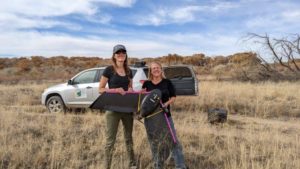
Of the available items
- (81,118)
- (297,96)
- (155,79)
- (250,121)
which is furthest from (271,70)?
(155,79)

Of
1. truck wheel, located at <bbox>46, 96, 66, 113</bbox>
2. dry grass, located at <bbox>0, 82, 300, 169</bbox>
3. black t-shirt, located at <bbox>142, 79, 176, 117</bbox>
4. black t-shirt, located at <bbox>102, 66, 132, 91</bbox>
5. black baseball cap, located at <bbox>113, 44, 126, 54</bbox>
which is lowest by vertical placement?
dry grass, located at <bbox>0, 82, 300, 169</bbox>

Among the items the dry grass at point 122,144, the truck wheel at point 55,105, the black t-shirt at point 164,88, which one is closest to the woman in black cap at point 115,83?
the black t-shirt at point 164,88

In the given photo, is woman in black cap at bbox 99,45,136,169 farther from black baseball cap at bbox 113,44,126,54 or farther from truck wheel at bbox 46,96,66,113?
truck wheel at bbox 46,96,66,113

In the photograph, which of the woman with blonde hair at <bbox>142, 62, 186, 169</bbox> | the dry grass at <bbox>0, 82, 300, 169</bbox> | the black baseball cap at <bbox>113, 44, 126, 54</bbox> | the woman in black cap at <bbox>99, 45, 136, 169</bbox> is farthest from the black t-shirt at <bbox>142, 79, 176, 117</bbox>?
the dry grass at <bbox>0, 82, 300, 169</bbox>

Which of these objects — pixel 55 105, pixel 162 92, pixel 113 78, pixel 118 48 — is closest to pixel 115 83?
pixel 113 78

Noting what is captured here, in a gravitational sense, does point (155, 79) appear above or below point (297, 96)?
above

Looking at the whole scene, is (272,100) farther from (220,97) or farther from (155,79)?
(155,79)

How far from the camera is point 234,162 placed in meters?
6.52

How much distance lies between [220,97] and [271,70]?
9794 mm

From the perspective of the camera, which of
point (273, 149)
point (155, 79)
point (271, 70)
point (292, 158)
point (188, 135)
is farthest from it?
point (271, 70)

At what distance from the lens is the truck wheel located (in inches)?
551

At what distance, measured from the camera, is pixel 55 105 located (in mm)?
14133

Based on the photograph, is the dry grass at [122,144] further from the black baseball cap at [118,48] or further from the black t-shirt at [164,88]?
the black baseball cap at [118,48]

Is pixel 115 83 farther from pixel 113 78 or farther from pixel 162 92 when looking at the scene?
pixel 162 92
